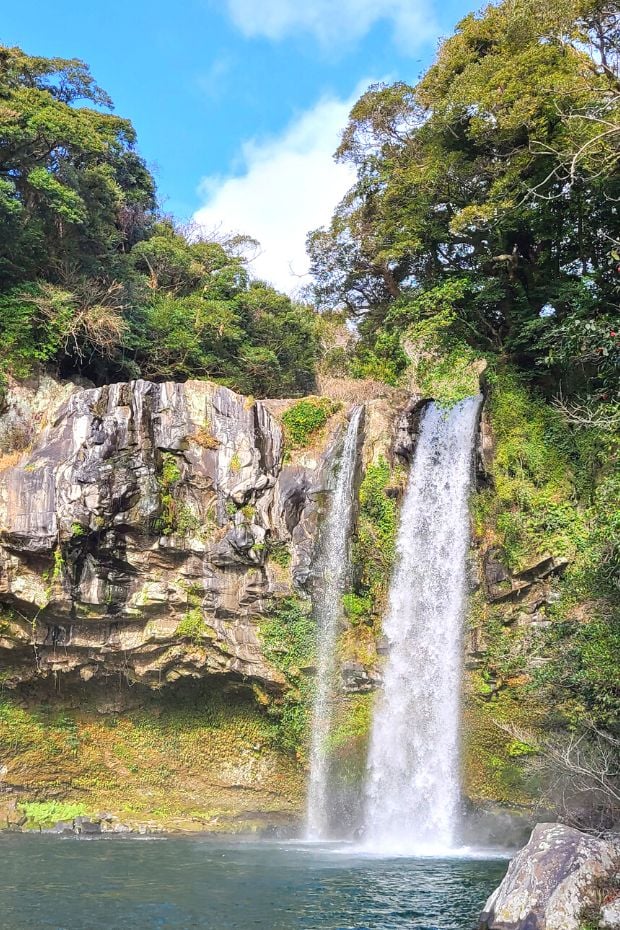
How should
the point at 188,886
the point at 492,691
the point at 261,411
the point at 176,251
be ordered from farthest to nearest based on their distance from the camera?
the point at 176,251
the point at 261,411
the point at 492,691
the point at 188,886

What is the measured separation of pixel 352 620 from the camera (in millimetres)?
17000

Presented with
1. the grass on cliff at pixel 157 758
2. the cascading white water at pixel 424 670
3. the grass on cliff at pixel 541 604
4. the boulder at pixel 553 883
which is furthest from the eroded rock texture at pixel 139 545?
the boulder at pixel 553 883

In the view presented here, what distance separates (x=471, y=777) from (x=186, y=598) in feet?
24.1

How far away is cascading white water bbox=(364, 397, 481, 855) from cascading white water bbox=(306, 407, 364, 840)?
3.88 feet

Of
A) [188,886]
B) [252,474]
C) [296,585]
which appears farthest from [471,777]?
[252,474]

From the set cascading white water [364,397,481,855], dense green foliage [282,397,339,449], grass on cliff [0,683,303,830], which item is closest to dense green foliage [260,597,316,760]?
grass on cliff [0,683,303,830]

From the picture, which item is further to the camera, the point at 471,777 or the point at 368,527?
the point at 368,527

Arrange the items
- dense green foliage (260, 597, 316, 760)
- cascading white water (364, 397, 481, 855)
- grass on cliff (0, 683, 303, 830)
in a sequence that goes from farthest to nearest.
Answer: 1. grass on cliff (0, 683, 303, 830)
2. dense green foliage (260, 597, 316, 760)
3. cascading white water (364, 397, 481, 855)

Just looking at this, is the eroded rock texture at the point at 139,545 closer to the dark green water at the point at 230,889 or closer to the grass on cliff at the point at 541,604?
the dark green water at the point at 230,889

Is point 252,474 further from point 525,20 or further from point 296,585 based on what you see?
point 525,20

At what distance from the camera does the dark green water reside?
9188mm

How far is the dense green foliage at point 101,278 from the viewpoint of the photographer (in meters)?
19.5

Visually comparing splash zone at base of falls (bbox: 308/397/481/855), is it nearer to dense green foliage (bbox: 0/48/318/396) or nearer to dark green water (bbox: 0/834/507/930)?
dark green water (bbox: 0/834/507/930)

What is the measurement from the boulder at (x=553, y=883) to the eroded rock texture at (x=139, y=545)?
817 centimetres
